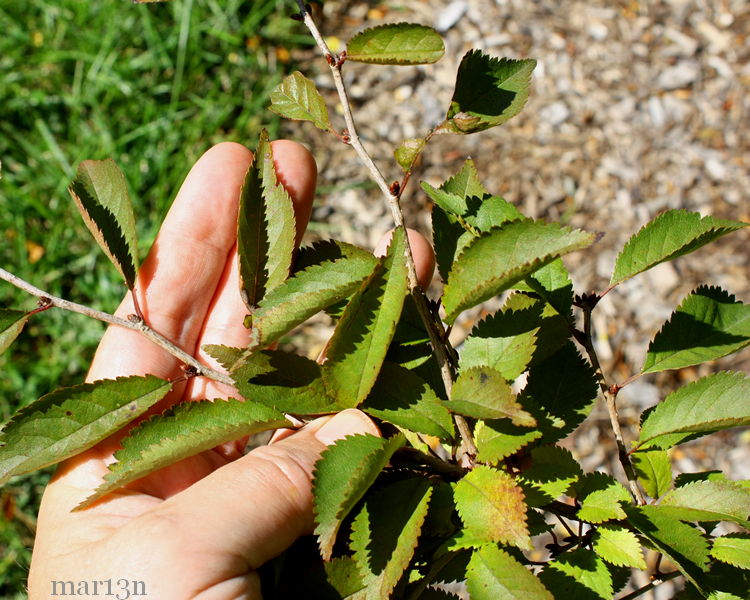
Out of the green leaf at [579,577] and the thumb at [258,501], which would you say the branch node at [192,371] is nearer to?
the thumb at [258,501]

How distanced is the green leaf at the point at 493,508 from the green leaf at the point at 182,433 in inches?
11.2

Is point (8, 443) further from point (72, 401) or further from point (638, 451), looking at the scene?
point (638, 451)

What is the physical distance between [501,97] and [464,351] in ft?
1.25

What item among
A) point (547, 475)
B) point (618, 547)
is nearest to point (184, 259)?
point (547, 475)

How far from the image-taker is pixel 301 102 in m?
1.06

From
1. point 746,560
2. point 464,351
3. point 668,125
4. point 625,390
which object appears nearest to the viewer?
point 746,560

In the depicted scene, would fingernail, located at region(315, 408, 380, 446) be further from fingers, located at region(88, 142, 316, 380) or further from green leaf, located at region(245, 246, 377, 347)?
fingers, located at region(88, 142, 316, 380)

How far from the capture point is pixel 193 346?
1.58m

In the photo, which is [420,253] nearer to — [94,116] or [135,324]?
[135,324]

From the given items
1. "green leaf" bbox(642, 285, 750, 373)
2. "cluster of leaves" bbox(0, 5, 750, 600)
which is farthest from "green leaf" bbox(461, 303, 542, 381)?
"green leaf" bbox(642, 285, 750, 373)

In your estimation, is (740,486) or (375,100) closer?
(740,486)

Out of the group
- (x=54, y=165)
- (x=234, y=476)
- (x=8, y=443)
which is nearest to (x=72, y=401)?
(x=8, y=443)

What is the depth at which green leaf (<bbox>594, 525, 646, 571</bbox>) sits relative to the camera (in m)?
0.87

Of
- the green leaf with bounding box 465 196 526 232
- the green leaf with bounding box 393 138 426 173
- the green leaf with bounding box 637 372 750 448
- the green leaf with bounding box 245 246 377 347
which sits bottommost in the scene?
the green leaf with bounding box 637 372 750 448
